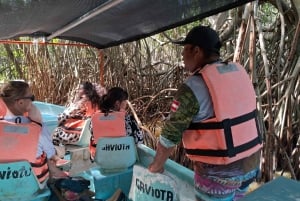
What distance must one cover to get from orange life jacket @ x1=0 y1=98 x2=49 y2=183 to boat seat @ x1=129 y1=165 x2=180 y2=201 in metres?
0.59

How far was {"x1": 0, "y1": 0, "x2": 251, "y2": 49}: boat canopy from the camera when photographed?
2.03 m

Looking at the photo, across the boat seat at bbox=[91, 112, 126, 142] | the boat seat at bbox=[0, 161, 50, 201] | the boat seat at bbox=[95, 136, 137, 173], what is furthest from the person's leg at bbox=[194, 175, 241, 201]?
the boat seat at bbox=[91, 112, 126, 142]

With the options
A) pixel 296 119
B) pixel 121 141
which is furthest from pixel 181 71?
pixel 121 141

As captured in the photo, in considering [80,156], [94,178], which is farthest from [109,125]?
A: [80,156]

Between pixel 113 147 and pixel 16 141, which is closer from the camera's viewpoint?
pixel 16 141

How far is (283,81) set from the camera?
319 cm

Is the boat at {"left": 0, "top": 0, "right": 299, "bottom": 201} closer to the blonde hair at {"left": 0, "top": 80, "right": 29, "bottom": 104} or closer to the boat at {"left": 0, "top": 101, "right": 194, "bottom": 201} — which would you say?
the boat at {"left": 0, "top": 101, "right": 194, "bottom": 201}

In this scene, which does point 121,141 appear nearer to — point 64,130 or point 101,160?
point 101,160

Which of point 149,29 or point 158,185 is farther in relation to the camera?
point 149,29

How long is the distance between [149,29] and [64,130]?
110 cm

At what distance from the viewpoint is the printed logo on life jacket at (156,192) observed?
139cm

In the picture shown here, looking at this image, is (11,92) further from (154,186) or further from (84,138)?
(84,138)

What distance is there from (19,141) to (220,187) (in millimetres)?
964

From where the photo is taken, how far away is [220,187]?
56.1 inches
